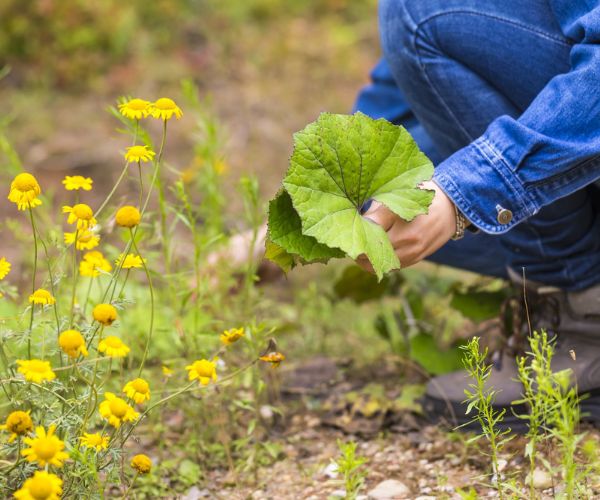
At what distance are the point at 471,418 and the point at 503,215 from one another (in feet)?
1.82

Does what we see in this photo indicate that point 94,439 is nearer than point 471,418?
Yes

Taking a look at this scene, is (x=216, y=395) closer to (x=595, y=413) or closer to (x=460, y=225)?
(x=460, y=225)

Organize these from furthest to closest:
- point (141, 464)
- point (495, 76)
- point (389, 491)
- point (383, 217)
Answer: point (495, 76) → point (389, 491) → point (383, 217) → point (141, 464)

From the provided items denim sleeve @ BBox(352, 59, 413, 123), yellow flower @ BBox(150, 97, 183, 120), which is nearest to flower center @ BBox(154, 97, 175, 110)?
yellow flower @ BBox(150, 97, 183, 120)

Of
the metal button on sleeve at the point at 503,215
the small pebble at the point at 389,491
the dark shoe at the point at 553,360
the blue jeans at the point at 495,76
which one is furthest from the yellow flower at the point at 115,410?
the blue jeans at the point at 495,76

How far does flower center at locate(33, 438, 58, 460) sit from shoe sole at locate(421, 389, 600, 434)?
33.9 inches

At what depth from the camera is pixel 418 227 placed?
1220mm

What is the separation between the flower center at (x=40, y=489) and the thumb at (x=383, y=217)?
1.97 ft

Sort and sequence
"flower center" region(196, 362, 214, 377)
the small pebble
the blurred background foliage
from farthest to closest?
the blurred background foliage
the small pebble
"flower center" region(196, 362, 214, 377)

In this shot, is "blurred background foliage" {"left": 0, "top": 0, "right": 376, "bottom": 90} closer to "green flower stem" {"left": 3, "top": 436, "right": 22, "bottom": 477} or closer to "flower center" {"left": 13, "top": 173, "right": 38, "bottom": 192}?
"flower center" {"left": 13, "top": 173, "right": 38, "bottom": 192}

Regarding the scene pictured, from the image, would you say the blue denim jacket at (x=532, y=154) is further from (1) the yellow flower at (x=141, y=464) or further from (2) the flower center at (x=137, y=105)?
(1) the yellow flower at (x=141, y=464)

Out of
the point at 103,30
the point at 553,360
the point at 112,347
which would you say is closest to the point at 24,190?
the point at 112,347

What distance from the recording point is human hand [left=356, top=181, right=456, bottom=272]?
4.00ft

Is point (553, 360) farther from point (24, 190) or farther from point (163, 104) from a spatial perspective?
point (24, 190)
